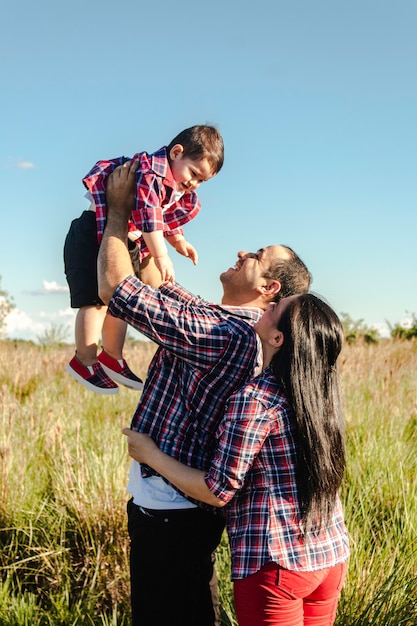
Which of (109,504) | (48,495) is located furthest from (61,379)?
(109,504)

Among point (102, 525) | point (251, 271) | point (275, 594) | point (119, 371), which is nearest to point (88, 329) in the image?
point (119, 371)

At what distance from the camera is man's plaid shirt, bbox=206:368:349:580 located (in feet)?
6.93

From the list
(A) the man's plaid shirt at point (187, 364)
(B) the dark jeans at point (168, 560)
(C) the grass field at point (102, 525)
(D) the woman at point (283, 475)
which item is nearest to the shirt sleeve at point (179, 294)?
(A) the man's plaid shirt at point (187, 364)

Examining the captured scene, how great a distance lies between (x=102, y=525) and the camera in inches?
173

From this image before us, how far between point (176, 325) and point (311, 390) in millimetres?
491

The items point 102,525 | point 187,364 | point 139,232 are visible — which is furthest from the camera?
point 102,525

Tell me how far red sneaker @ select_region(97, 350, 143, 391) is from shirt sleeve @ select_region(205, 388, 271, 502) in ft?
3.66

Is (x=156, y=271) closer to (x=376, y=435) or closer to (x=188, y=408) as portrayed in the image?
(x=188, y=408)

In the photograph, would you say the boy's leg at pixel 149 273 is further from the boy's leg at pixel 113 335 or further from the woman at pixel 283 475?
the woman at pixel 283 475

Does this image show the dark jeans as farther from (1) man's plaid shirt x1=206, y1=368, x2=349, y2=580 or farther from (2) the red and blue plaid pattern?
(2) the red and blue plaid pattern

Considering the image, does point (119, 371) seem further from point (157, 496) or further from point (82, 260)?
point (157, 496)

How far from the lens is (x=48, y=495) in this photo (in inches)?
192

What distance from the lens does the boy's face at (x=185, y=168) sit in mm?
3105

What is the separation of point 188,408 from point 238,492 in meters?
0.33
